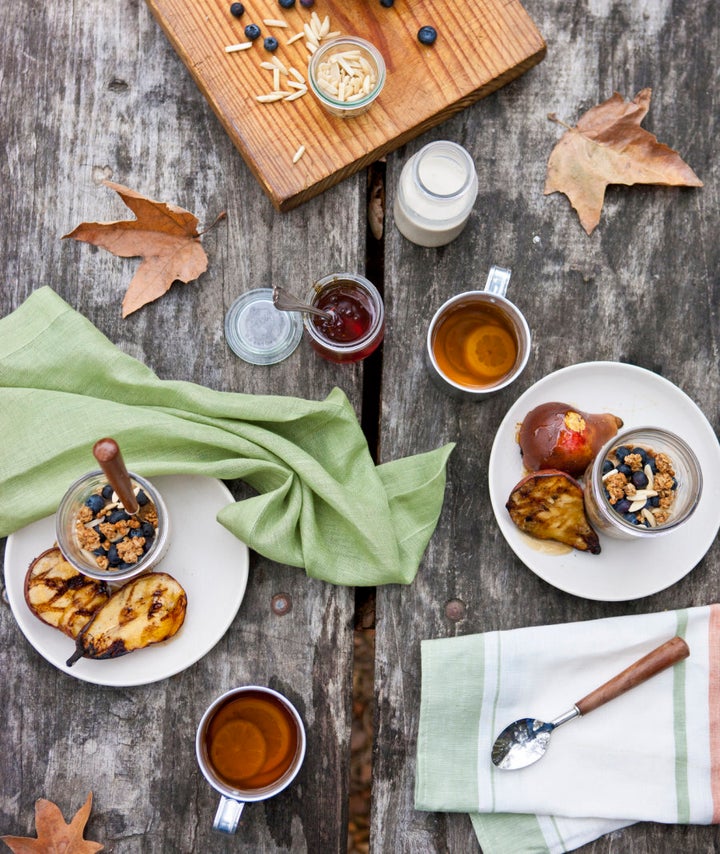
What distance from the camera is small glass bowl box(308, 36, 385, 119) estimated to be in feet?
5.15

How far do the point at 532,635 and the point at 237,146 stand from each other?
1.17 m

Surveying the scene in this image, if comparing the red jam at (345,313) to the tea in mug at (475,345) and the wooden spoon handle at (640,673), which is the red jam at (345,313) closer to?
the tea in mug at (475,345)

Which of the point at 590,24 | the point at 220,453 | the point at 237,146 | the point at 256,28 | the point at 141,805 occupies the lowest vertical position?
the point at 141,805

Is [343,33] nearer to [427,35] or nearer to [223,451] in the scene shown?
[427,35]

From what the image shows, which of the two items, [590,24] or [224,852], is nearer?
[224,852]

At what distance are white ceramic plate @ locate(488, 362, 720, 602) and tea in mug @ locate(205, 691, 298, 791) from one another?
0.57m

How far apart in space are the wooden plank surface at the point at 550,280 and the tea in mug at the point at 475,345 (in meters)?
0.08

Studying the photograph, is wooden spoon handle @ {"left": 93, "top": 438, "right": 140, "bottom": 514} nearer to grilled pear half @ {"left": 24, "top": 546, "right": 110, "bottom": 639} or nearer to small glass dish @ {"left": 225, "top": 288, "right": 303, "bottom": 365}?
grilled pear half @ {"left": 24, "top": 546, "right": 110, "bottom": 639}

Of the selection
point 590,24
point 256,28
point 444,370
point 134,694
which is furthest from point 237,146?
point 134,694

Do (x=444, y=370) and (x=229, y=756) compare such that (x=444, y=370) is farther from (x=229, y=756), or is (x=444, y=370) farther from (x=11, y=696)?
(x=11, y=696)

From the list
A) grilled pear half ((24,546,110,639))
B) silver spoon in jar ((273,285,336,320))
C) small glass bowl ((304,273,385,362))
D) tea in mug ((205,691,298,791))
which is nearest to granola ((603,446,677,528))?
small glass bowl ((304,273,385,362))

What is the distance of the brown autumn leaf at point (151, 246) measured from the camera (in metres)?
1.65

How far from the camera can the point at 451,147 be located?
61.5 inches

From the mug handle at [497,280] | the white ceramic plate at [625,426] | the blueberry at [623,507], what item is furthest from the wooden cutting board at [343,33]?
the blueberry at [623,507]
